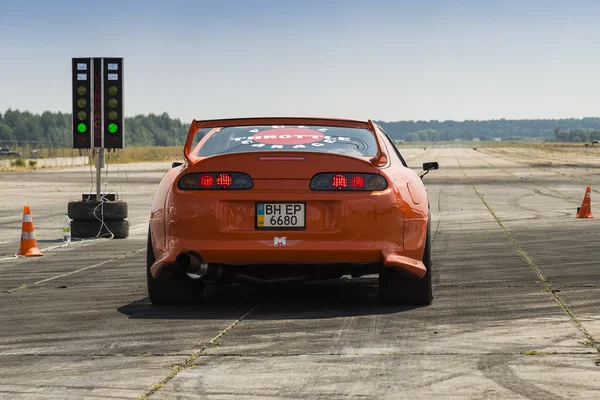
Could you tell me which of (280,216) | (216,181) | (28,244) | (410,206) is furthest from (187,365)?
(28,244)

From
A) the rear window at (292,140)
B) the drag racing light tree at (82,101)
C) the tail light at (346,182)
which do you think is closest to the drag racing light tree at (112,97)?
the drag racing light tree at (82,101)

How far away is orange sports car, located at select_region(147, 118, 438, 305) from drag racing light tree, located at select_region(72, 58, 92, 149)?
9.20 metres

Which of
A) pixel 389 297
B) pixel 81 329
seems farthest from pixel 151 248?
pixel 389 297

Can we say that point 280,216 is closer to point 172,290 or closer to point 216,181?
point 216,181

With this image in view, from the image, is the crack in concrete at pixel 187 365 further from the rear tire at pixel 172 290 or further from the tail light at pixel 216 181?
the tail light at pixel 216 181

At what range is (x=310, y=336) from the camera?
656 cm

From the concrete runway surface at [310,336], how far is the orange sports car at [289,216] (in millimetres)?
401

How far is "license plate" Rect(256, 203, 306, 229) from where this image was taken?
737cm

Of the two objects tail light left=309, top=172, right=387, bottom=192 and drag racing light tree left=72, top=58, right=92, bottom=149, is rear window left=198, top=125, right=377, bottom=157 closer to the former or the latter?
tail light left=309, top=172, right=387, bottom=192

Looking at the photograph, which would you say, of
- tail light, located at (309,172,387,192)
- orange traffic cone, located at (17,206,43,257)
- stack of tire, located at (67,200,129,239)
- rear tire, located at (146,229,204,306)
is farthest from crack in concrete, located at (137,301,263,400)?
stack of tire, located at (67,200,129,239)

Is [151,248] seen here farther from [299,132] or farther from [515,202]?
[515,202]

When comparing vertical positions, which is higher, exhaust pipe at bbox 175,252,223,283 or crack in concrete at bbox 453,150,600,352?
exhaust pipe at bbox 175,252,223,283

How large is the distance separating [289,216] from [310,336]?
1128mm

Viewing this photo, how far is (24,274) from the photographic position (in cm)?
1080
